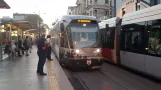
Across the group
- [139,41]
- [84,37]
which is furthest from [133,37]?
[84,37]

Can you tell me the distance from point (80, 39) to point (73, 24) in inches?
37.7

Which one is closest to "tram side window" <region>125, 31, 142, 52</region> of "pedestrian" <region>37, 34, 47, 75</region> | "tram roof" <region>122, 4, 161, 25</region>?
"tram roof" <region>122, 4, 161, 25</region>

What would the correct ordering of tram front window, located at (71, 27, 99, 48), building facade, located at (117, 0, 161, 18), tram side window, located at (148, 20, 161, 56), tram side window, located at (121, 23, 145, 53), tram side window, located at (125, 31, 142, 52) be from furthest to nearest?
building facade, located at (117, 0, 161, 18), tram front window, located at (71, 27, 99, 48), tram side window, located at (125, 31, 142, 52), tram side window, located at (121, 23, 145, 53), tram side window, located at (148, 20, 161, 56)

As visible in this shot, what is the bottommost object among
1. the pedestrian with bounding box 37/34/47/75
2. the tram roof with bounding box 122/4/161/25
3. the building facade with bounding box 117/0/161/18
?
the pedestrian with bounding box 37/34/47/75

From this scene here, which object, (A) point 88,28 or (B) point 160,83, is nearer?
(B) point 160,83

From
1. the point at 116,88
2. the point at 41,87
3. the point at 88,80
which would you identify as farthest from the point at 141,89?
the point at 41,87

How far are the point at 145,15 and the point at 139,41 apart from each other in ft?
4.30

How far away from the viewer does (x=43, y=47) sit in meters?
13.8

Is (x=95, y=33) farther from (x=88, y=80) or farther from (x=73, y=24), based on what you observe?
(x=88, y=80)

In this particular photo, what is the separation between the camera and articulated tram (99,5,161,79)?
12.5 metres

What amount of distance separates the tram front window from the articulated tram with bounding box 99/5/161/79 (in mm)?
1727

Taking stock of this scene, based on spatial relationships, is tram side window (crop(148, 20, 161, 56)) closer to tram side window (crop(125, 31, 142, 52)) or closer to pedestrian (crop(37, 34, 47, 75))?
tram side window (crop(125, 31, 142, 52))

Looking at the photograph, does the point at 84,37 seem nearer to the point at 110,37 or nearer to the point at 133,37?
the point at 133,37

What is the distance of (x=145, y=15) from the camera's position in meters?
13.9
